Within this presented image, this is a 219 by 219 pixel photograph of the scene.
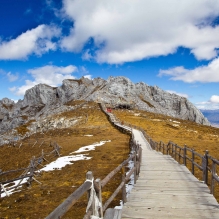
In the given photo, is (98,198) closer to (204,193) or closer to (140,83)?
(204,193)

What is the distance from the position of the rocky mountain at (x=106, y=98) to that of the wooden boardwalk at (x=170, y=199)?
241ft

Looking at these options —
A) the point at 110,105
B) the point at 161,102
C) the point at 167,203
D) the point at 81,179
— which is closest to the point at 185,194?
the point at 167,203

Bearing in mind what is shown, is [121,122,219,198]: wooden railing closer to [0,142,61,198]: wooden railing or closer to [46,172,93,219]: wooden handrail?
[46,172,93,219]: wooden handrail

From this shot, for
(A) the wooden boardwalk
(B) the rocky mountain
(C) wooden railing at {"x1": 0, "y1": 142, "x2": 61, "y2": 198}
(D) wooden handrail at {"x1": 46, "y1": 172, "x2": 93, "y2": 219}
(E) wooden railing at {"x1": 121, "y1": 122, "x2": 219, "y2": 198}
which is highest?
(B) the rocky mountain

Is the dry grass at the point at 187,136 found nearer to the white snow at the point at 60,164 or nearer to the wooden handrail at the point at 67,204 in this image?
the wooden handrail at the point at 67,204

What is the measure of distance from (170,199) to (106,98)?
9025 centimetres

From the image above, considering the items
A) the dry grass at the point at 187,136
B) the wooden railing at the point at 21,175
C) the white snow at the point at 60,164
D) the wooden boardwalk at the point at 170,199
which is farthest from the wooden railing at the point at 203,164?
the wooden railing at the point at 21,175

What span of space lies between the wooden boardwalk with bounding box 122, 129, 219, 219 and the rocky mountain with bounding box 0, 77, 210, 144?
241 feet

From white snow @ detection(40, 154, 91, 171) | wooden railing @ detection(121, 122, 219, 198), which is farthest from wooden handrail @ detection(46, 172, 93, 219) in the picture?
white snow @ detection(40, 154, 91, 171)

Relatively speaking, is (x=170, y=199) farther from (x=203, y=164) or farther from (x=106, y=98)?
Answer: (x=106, y=98)

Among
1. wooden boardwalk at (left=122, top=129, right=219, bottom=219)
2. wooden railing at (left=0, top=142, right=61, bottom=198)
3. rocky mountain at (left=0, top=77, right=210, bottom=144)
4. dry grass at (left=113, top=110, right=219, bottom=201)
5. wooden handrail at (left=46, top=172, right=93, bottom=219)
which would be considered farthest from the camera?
rocky mountain at (left=0, top=77, right=210, bottom=144)

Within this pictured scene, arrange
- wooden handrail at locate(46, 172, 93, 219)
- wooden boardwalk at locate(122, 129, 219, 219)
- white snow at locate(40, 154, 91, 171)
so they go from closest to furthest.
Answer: wooden handrail at locate(46, 172, 93, 219), wooden boardwalk at locate(122, 129, 219, 219), white snow at locate(40, 154, 91, 171)

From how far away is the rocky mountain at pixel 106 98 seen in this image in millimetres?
99119

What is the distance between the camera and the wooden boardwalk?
242 inches
